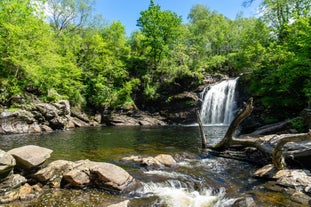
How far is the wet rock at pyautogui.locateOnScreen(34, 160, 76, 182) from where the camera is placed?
8.79m

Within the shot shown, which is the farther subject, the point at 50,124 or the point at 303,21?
the point at 50,124

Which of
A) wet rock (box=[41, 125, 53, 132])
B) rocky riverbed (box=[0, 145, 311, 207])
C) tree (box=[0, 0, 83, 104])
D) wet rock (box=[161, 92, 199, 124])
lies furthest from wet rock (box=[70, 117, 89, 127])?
rocky riverbed (box=[0, 145, 311, 207])

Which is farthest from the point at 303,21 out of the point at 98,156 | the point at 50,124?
the point at 50,124

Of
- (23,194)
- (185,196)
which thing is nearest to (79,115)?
(23,194)

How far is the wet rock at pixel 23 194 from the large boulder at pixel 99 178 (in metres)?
0.94

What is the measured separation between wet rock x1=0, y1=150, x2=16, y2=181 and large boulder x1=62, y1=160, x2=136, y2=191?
178 centimetres

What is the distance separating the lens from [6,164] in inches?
311

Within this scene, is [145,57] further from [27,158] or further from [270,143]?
[27,158]

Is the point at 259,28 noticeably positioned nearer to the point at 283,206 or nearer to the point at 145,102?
the point at 145,102

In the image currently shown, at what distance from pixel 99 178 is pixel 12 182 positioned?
9.26 feet

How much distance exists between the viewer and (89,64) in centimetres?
4316

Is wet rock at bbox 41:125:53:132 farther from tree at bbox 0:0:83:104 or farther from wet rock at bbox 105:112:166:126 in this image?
wet rock at bbox 105:112:166:126

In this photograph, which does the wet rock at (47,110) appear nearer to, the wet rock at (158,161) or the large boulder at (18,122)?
the large boulder at (18,122)

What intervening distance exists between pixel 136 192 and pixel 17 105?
22.6 metres
